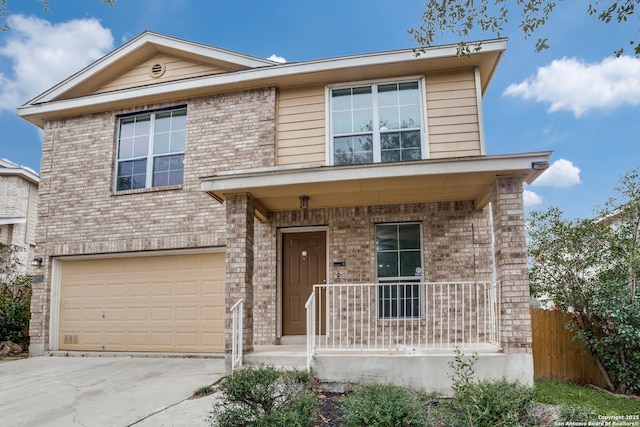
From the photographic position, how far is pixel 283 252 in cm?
838

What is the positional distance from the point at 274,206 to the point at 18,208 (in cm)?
1266

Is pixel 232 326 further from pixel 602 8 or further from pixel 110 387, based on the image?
pixel 602 8

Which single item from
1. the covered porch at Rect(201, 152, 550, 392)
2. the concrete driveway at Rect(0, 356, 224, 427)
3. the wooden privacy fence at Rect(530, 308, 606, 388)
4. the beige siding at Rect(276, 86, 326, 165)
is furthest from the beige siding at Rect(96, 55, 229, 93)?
the wooden privacy fence at Rect(530, 308, 606, 388)

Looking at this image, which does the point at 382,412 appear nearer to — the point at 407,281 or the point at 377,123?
the point at 407,281

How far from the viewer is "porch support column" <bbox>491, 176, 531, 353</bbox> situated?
579cm

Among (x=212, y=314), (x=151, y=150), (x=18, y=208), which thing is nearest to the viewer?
(x=212, y=314)

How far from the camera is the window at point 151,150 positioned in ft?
30.2

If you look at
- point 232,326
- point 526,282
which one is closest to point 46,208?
point 232,326

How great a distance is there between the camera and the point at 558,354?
7.41 m

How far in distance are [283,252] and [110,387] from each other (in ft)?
11.3

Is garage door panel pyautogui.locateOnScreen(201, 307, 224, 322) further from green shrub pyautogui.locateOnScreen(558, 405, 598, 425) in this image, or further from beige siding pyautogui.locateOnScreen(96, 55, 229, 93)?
green shrub pyautogui.locateOnScreen(558, 405, 598, 425)

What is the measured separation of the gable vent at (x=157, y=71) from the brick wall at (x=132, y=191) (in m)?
0.82

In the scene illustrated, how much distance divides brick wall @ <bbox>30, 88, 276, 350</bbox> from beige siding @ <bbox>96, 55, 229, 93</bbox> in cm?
70

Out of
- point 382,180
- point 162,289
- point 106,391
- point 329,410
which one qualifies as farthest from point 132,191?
point 329,410
